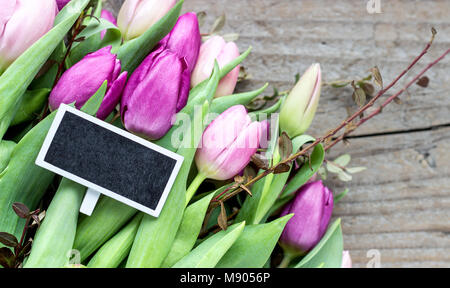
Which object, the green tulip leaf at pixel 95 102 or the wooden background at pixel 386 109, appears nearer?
the green tulip leaf at pixel 95 102

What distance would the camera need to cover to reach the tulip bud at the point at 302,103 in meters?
0.51

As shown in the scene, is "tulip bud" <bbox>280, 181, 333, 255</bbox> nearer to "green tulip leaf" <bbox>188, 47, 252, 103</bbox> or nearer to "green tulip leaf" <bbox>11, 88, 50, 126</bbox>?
"green tulip leaf" <bbox>188, 47, 252, 103</bbox>

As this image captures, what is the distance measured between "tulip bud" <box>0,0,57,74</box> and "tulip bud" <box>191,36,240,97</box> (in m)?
0.16

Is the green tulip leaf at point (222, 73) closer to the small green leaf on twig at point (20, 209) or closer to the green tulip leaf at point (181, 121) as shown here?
the green tulip leaf at point (181, 121)

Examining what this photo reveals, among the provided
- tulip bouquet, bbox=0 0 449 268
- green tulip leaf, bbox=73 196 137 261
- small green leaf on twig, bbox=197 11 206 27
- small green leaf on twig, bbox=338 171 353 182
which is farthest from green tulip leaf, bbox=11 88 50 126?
small green leaf on twig, bbox=338 171 353 182

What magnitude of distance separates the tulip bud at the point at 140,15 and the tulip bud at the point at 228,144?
0.44ft

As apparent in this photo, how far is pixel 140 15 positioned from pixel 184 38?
0.06 m

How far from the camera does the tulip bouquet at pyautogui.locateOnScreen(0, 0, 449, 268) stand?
41 centimetres

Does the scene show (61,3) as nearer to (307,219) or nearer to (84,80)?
(84,80)

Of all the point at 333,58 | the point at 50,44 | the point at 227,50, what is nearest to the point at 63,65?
the point at 50,44

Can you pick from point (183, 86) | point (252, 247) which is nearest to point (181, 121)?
point (183, 86)

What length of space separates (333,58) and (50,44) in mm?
381
